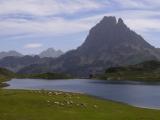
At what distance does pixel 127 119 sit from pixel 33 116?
16.2m

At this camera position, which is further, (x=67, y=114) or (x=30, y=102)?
(x=30, y=102)

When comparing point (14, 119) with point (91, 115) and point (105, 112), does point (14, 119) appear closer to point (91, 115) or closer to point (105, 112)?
point (91, 115)

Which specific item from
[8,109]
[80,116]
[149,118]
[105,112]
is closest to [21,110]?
[8,109]

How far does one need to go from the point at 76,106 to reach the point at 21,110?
12.0 m

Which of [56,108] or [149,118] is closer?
[149,118]

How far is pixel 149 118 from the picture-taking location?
6222 cm

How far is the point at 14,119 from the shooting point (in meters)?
56.2

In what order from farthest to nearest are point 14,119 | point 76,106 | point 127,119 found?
1. point 76,106
2. point 127,119
3. point 14,119

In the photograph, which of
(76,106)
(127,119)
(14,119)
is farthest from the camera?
(76,106)

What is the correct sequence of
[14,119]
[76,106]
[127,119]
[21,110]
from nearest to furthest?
[14,119] < [127,119] < [21,110] < [76,106]

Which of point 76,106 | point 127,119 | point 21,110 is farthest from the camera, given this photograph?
point 76,106

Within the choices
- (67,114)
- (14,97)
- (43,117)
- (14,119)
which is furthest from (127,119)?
(14,97)

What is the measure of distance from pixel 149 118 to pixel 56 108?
18.0 meters

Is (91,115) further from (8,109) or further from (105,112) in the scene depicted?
(8,109)
